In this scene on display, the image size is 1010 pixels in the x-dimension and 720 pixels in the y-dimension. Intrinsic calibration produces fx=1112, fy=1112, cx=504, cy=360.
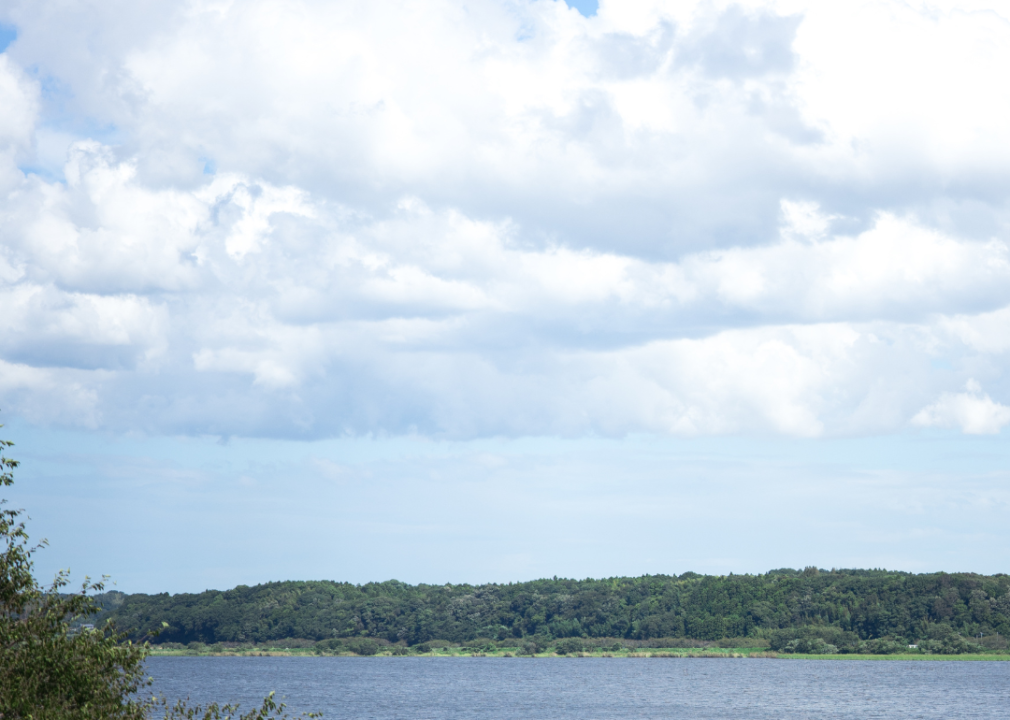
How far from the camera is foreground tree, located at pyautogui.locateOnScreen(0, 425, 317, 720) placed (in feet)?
97.9

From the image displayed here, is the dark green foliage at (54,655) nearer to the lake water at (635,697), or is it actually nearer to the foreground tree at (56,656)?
the foreground tree at (56,656)

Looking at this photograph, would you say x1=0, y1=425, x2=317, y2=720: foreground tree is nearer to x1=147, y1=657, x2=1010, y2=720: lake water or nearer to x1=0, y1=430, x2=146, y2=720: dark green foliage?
x1=0, y1=430, x2=146, y2=720: dark green foliage

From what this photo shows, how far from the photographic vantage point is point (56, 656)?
30.5m

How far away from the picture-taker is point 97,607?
3334 centimetres

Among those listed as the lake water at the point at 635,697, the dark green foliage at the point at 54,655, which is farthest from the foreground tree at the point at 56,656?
the lake water at the point at 635,697

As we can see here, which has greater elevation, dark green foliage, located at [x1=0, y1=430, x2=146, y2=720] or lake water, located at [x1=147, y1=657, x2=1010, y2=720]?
dark green foliage, located at [x1=0, y1=430, x2=146, y2=720]

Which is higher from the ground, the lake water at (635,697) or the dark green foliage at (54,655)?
the dark green foliage at (54,655)

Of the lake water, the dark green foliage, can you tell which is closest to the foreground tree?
the dark green foliage

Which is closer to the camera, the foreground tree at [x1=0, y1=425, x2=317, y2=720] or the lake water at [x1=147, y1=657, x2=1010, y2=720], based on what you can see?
the foreground tree at [x1=0, y1=425, x2=317, y2=720]

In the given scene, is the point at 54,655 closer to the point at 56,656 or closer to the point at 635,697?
the point at 56,656

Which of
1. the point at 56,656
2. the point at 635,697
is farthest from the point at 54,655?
the point at 635,697

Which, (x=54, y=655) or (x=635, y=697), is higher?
(x=54, y=655)

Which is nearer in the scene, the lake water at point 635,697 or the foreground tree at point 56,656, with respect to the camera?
the foreground tree at point 56,656

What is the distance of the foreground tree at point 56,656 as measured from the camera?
29.8m
